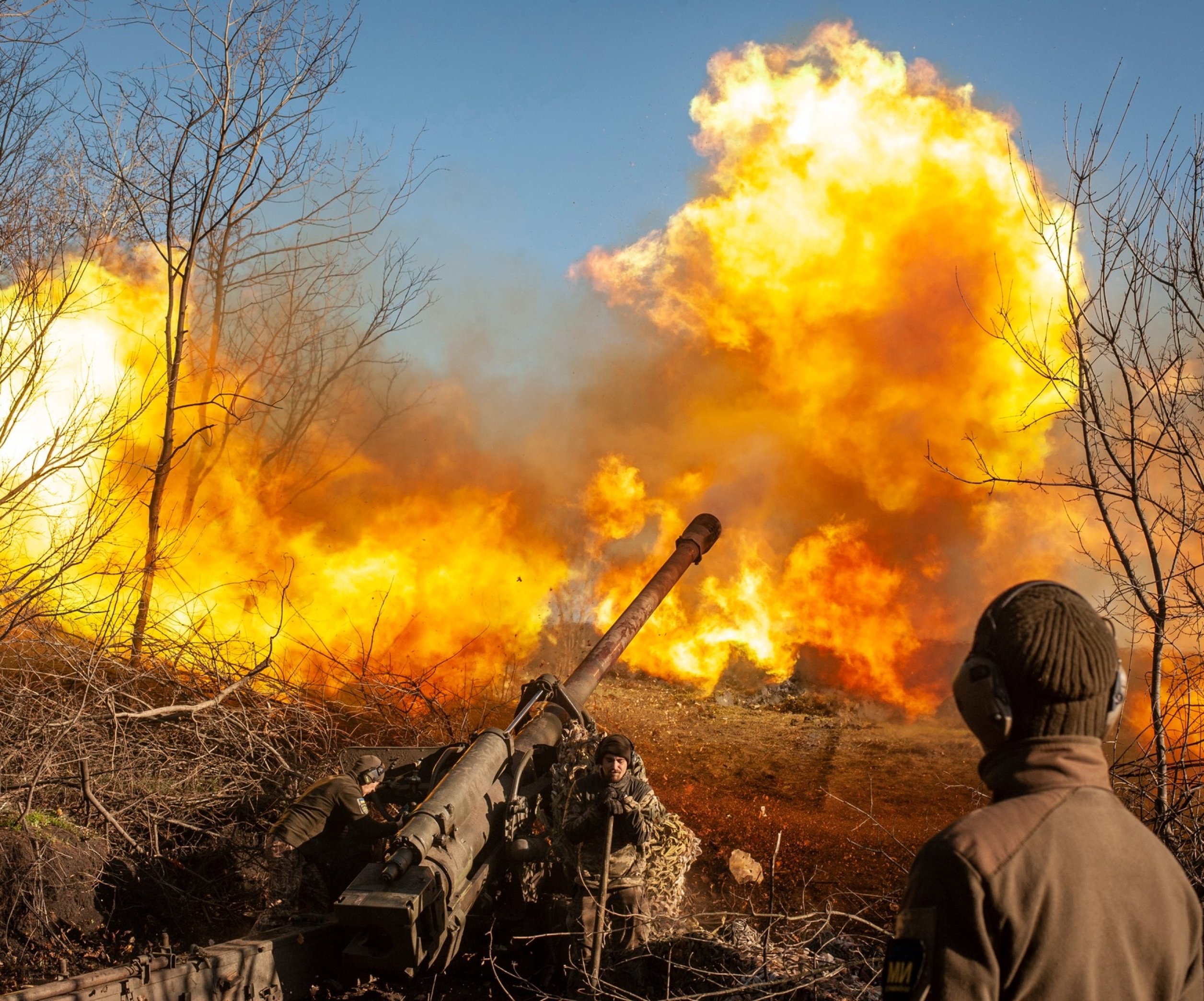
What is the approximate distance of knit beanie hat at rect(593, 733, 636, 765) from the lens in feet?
19.9

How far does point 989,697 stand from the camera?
168 cm

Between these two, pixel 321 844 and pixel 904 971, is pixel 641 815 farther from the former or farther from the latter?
pixel 904 971

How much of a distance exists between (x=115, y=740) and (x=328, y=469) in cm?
861

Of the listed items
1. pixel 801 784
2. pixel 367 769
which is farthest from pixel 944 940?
pixel 801 784

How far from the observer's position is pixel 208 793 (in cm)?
791

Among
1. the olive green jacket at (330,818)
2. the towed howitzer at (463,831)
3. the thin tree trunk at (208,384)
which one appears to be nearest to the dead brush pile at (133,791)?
the olive green jacket at (330,818)

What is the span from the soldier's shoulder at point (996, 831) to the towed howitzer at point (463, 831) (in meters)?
4.13

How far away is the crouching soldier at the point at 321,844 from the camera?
6.57 meters

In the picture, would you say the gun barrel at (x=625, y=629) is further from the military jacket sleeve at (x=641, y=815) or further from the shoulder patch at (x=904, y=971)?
the shoulder patch at (x=904, y=971)

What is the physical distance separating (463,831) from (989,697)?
4822 mm

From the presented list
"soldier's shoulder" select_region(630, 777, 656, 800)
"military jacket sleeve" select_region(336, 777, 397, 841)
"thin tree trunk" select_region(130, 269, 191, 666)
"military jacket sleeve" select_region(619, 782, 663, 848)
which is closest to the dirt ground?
"military jacket sleeve" select_region(619, 782, 663, 848)

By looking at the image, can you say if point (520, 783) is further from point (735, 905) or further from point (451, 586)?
point (451, 586)

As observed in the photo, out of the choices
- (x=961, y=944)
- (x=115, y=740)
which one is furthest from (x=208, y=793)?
(x=961, y=944)

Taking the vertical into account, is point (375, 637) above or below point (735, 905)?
above
